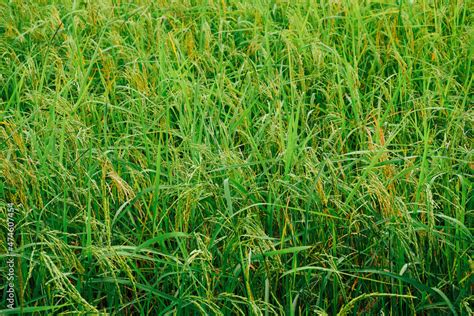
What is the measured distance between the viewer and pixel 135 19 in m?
3.62

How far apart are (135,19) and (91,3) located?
0.21 metres

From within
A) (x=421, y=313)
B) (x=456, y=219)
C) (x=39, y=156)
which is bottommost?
(x=421, y=313)

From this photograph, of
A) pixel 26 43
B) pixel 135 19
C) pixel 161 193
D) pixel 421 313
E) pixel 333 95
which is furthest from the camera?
pixel 135 19

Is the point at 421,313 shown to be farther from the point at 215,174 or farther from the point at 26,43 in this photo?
the point at 26,43

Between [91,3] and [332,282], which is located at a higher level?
[91,3]

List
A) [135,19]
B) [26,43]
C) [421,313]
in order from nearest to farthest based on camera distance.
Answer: [421,313] < [26,43] < [135,19]

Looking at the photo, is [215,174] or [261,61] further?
[261,61]

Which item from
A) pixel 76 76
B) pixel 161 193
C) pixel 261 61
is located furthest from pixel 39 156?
pixel 261 61

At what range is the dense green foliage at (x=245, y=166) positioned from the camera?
2004 millimetres

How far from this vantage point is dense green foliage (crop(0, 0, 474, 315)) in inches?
78.9

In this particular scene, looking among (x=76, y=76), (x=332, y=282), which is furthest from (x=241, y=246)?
(x=76, y=76)

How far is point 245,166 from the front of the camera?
2.28 metres

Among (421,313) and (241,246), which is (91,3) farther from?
(421,313)

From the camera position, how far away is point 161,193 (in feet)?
7.37
